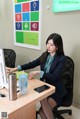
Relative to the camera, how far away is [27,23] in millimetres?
2736

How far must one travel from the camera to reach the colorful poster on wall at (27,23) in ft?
8.35

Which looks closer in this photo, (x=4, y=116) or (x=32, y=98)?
(x=4, y=116)

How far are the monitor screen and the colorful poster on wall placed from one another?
1.11ft

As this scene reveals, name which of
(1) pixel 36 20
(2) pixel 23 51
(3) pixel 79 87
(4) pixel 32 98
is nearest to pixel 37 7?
(1) pixel 36 20

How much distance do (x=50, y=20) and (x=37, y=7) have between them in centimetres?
33

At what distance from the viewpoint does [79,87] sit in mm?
2223

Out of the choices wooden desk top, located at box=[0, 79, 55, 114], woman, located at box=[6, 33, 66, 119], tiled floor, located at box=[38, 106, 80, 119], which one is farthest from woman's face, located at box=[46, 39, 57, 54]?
tiled floor, located at box=[38, 106, 80, 119]

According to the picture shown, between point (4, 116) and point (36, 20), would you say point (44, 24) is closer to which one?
point (36, 20)

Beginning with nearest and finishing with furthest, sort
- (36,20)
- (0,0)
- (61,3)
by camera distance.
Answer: (61,3), (36,20), (0,0)

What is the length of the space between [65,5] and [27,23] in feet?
2.82

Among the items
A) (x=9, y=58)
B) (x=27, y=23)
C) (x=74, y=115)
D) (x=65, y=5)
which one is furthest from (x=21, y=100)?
(x=27, y=23)

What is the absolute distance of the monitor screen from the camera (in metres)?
1.98

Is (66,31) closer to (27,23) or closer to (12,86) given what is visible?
(27,23)

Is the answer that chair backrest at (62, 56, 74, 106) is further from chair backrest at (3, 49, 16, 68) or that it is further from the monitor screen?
chair backrest at (3, 49, 16, 68)
